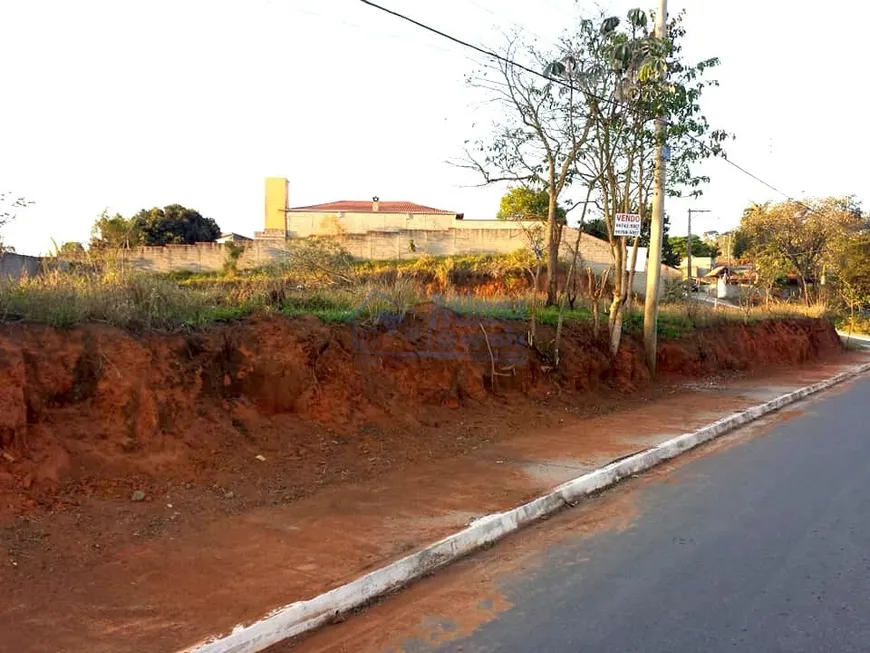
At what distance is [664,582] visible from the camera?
15.3ft

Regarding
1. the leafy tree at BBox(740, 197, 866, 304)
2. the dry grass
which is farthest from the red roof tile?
the dry grass

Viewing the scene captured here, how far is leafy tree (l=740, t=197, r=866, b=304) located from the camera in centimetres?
4122

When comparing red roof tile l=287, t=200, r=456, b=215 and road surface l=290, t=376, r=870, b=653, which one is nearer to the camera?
road surface l=290, t=376, r=870, b=653

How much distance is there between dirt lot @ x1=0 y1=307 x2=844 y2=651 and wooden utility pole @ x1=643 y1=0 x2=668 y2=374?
4.08 m

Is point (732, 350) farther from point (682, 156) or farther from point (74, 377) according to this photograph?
point (74, 377)

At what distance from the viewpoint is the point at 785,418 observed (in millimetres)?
12312

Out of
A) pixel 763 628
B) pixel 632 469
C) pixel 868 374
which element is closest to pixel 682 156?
pixel 632 469

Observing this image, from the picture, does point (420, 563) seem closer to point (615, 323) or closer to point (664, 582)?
point (664, 582)

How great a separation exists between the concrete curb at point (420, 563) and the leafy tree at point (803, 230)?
1513 inches

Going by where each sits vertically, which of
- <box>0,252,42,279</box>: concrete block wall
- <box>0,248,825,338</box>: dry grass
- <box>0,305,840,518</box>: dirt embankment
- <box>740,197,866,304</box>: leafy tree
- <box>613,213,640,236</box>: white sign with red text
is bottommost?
<box>0,305,840,518</box>: dirt embankment

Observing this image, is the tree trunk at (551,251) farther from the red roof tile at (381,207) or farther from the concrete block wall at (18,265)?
the red roof tile at (381,207)

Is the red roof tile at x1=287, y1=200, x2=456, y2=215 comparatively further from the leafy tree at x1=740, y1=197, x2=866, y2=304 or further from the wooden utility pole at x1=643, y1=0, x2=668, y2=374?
the wooden utility pole at x1=643, y1=0, x2=668, y2=374

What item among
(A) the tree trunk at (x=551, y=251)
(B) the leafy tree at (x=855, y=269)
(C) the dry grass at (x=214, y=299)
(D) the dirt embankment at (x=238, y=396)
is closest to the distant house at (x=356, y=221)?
(B) the leafy tree at (x=855, y=269)

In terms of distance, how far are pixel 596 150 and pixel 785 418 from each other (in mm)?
5824
